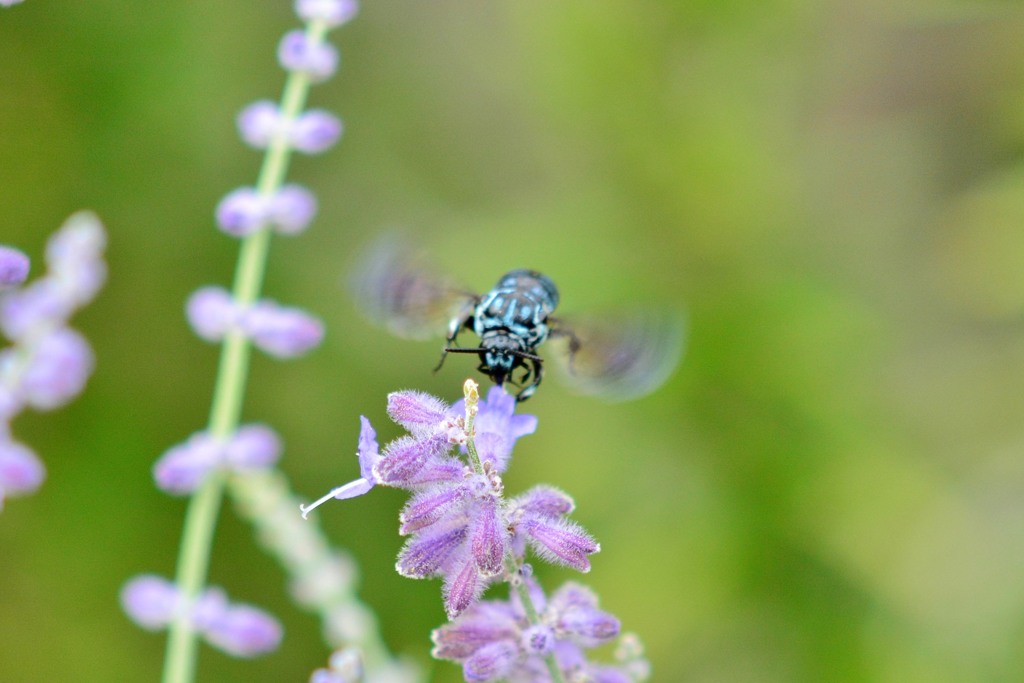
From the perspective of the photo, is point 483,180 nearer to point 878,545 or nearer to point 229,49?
point 229,49

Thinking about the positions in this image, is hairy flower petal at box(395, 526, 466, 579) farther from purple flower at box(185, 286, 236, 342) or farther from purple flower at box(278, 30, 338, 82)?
purple flower at box(278, 30, 338, 82)

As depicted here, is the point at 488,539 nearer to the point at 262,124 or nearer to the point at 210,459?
the point at 210,459

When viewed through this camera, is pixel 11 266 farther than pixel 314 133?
No

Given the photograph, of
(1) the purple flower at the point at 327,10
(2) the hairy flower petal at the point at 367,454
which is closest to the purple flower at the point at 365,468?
(2) the hairy flower petal at the point at 367,454

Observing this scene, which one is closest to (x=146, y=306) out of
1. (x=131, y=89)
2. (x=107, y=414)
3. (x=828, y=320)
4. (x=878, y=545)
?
(x=107, y=414)

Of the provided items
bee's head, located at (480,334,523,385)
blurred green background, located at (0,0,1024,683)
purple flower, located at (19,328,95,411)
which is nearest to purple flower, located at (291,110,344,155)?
bee's head, located at (480,334,523,385)

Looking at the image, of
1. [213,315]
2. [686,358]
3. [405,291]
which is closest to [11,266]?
[213,315]
